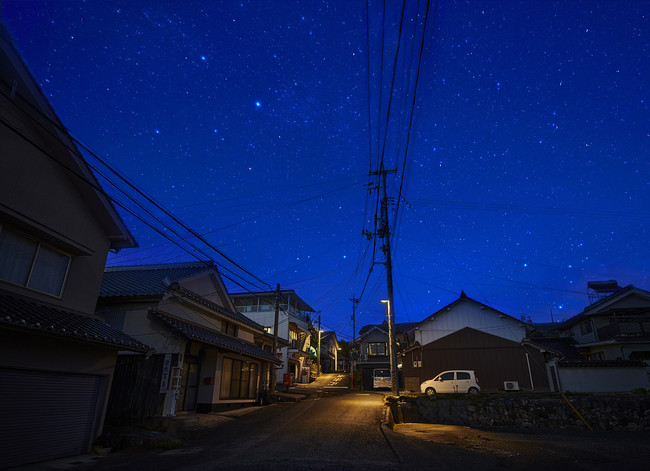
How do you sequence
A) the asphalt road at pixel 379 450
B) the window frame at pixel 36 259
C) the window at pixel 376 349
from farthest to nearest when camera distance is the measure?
the window at pixel 376 349 < the window frame at pixel 36 259 < the asphalt road at pixel 379 450

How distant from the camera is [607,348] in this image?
29266mm

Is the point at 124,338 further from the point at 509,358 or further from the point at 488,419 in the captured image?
the point at 509,358

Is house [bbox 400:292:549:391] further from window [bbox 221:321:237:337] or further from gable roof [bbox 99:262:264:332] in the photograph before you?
gable roof [bbox 99:262:264:332]

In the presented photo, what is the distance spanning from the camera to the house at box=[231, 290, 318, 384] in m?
39.8

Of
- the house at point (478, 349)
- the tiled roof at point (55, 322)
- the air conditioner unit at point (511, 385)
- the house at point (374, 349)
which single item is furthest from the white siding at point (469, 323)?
the tiled roof at point (55, 322)

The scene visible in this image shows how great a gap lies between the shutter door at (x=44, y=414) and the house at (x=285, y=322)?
88.7 feet

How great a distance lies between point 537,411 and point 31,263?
19.3 metres

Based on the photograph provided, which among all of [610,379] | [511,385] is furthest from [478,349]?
[610,379]

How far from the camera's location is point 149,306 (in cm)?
1460

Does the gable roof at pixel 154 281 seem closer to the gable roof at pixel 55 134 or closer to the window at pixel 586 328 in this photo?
the gable roof at pixel 55 134

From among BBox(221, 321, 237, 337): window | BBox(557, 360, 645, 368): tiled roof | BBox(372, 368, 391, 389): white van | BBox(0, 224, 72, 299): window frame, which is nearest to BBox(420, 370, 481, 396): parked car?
BBox(557, 360, 645, 368): tiled roof

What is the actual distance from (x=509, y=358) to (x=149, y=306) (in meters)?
28.2

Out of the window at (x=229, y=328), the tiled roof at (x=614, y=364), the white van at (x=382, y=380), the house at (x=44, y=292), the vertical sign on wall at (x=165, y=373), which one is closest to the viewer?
the house at (x=44, y=292)

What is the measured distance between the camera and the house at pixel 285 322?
39812 millimetres
